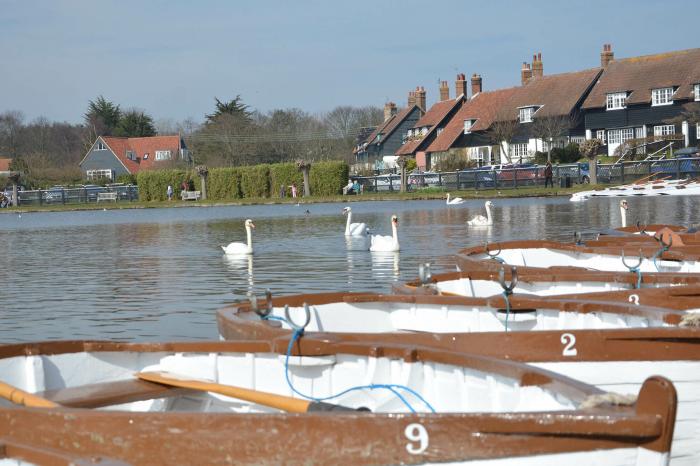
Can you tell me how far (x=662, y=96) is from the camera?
252 ft

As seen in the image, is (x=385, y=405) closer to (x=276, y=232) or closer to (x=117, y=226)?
(x=276, y=232)

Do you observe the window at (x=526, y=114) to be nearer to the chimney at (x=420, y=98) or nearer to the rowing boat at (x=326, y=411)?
the chimney at (x=420, y=98)

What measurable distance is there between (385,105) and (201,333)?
109 metres

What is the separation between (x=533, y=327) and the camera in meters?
9.16

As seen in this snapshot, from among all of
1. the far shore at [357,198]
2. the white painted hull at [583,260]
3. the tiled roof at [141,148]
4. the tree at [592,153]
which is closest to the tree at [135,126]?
the tiled roof at [141,148]

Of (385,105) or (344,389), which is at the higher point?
(385,105)

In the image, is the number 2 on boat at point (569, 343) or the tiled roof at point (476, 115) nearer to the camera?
the number 2 on boat at point (569, 343)

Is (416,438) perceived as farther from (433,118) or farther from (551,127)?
(433,118)

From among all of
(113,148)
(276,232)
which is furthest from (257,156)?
(276,232)

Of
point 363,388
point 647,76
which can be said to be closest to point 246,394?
point 363,388

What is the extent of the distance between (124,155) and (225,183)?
152 ft

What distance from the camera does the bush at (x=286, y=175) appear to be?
239 ft

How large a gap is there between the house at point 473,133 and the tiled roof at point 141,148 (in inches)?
1440

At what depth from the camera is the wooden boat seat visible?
22.7 feet
